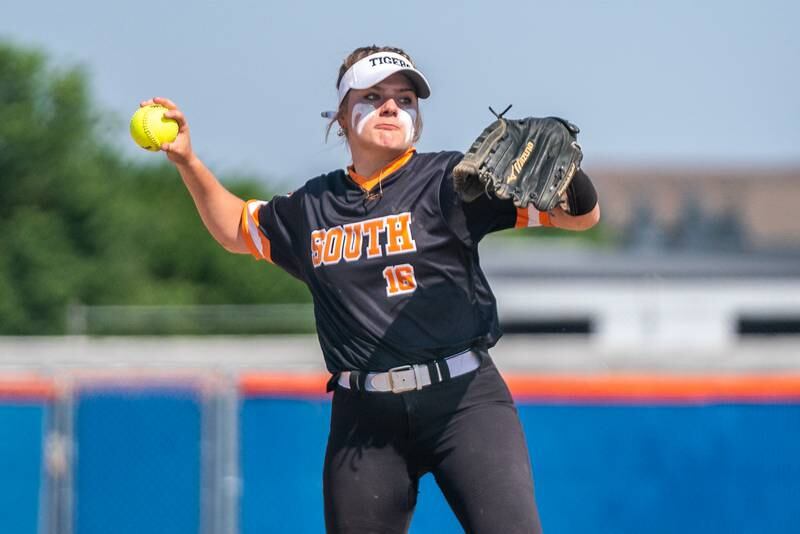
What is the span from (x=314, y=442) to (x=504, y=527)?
3629mm

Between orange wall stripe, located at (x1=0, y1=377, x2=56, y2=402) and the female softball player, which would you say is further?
orange wall stripe, located at (x1=0, y1=377, x2=56, y2=402)

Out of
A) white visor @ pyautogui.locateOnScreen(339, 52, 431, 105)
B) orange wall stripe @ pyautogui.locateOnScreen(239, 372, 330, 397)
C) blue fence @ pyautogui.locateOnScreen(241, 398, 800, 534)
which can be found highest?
white visor @ pyautogui.locateOnScreen(339, 52, 431, 105)

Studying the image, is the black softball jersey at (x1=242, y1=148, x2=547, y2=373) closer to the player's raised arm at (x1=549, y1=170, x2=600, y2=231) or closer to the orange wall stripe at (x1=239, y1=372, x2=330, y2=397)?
the player's raised arm at (x1=549, y1=170, x2=600, y2=231)

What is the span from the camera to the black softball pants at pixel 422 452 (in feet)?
12.4

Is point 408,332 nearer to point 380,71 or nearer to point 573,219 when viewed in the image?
point 573,219

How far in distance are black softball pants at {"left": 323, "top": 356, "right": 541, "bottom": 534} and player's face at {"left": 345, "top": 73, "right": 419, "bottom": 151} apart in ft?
2.40

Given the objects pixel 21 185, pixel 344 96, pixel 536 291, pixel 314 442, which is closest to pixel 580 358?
pixel 314 442

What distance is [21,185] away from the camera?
27.2 meters

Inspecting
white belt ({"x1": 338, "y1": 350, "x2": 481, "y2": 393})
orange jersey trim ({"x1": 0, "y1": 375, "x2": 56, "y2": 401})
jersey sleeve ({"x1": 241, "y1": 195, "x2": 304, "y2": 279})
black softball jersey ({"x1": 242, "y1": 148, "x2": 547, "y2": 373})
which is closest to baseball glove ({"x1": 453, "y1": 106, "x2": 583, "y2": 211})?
black softball jersey ({"x1": 242, "y1": 148, "x2": 547, "y2": 373})

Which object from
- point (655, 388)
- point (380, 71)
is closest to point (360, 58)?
point (380, 71)

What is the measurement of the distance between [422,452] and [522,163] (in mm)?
928

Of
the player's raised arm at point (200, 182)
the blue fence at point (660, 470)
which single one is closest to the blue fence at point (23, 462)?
the blue fence at point (660, 470)

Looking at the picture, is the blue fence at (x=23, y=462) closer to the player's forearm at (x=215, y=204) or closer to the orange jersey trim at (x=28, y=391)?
the orange jersey trim at (x=28, y=391)

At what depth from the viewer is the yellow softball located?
163 inches
